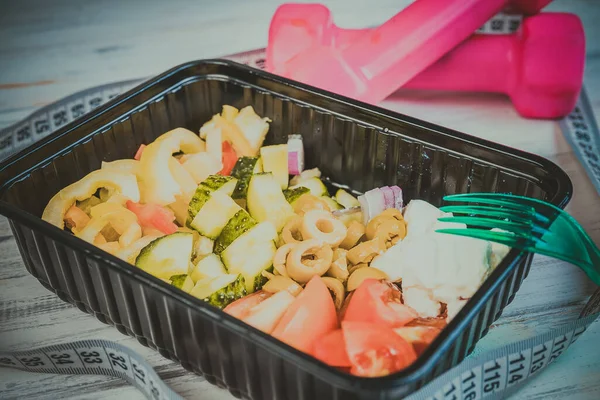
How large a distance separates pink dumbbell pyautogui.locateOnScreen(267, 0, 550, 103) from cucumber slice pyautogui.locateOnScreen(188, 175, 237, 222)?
59 centimetres

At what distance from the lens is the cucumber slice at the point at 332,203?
7.08 ft

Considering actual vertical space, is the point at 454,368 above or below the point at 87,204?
below

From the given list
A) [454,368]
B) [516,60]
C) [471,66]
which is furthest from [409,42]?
[454,368]

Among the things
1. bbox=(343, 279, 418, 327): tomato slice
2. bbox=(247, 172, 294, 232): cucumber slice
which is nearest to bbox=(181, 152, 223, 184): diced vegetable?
bbox=(247, 172, 294, 232): cucumber slice

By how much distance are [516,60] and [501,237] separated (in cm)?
120

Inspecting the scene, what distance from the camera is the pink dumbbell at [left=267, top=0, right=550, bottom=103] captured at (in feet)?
8.17

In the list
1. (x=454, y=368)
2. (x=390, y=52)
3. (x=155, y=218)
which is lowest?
(x=454, y=368)

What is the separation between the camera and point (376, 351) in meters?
1.47

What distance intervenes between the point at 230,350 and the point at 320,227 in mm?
531

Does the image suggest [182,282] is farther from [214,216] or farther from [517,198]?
[517,198]

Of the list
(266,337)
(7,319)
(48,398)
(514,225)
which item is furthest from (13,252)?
(514,225)

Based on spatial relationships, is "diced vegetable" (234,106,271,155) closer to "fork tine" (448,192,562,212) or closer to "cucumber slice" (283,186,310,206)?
"cucumber slice" (283,186,310,206)

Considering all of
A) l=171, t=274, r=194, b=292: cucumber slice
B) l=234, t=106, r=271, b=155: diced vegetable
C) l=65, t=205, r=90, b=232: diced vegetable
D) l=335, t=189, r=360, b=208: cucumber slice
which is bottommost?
Result: l=335, t=189, r=360, b=208: cucumber slice

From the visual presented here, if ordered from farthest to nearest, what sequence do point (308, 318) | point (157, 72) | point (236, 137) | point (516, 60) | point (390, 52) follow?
point (157, 72)
point (516, 60)
point (390, 52)
point (236, 137)
point (308, 318)
